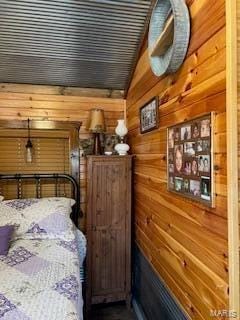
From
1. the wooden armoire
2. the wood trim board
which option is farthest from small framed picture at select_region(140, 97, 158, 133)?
the wood trim board

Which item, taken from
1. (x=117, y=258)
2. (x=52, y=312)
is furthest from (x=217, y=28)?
(x=117, y=258)

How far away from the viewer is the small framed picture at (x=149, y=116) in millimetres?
1926

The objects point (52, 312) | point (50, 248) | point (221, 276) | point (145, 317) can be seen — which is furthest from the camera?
point (145, 317)

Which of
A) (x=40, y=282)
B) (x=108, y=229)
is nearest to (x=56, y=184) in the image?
Result: (x=108, y=229)

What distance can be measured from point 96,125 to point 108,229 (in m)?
1.02

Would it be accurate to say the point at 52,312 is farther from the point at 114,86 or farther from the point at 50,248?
the point at 114,86

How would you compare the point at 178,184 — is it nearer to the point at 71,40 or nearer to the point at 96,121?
the point at 96,121

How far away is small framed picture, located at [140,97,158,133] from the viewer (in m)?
1.93

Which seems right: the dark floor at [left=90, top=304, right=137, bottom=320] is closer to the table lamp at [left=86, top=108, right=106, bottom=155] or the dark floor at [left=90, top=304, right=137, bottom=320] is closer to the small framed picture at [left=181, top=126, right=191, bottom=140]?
the table lamp at [left=86, top=108, right=106, bottom=155]

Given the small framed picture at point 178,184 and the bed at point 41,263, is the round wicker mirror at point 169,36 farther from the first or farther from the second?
the bed at point 41,263

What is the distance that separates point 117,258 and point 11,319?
4.96ft

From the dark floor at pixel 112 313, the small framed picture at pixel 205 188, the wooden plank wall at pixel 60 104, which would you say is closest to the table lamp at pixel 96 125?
the wooden plank wall at pixel 60 104

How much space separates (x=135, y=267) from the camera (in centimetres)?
259

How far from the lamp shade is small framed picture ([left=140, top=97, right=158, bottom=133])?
51 cm
